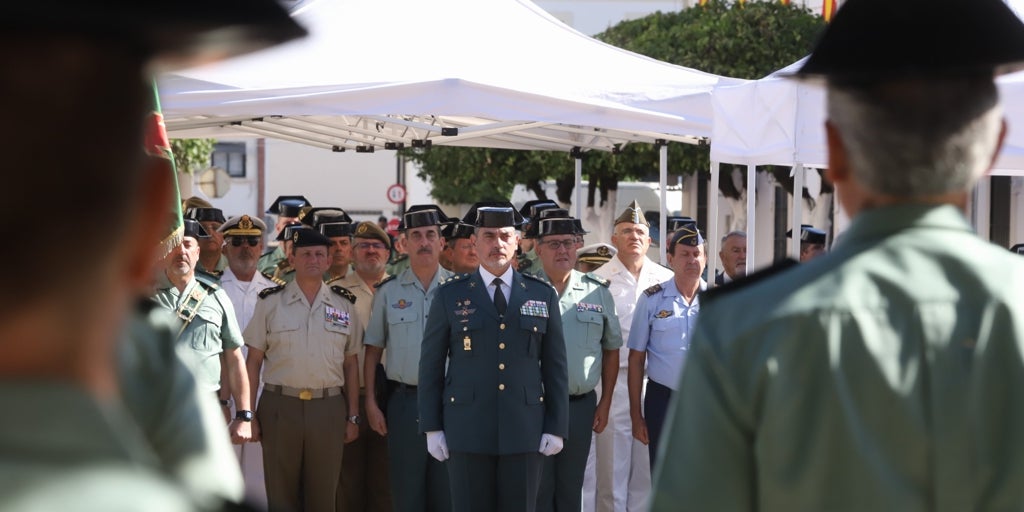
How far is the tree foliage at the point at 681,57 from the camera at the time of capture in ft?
70.0

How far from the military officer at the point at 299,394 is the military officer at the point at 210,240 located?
6.18 ft

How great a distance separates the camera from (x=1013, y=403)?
1.92m

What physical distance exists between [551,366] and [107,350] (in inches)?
233

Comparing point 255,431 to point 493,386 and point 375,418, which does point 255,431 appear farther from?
point 493,386

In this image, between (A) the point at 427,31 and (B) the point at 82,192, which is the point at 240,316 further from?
(B) the point at 82,192

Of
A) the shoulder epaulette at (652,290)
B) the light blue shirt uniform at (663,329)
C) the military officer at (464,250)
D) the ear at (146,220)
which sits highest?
the ear at (146,220)

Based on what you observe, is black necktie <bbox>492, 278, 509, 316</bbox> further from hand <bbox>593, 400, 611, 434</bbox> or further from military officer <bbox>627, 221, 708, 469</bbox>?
military officer <bbox>627, 221, 708, 469</bbox>

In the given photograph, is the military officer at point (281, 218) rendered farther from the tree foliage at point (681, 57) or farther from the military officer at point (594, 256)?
the tree foliage at point (681, 57)

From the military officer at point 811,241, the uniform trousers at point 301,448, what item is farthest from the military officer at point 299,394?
the military officer at point 811,241

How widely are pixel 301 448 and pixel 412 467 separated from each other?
67 centimetres

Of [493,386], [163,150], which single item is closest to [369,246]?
[493,386]

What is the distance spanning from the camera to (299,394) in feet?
25.1

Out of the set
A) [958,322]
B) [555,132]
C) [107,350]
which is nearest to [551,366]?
[555,132]

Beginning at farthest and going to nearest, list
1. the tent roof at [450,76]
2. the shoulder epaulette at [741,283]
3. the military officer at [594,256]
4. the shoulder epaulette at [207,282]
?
the military officer at [594,256]
the shoulder epaulette at [207,282]
the tent roof at [450,76]
the shoulder epaulette at [741,283]
